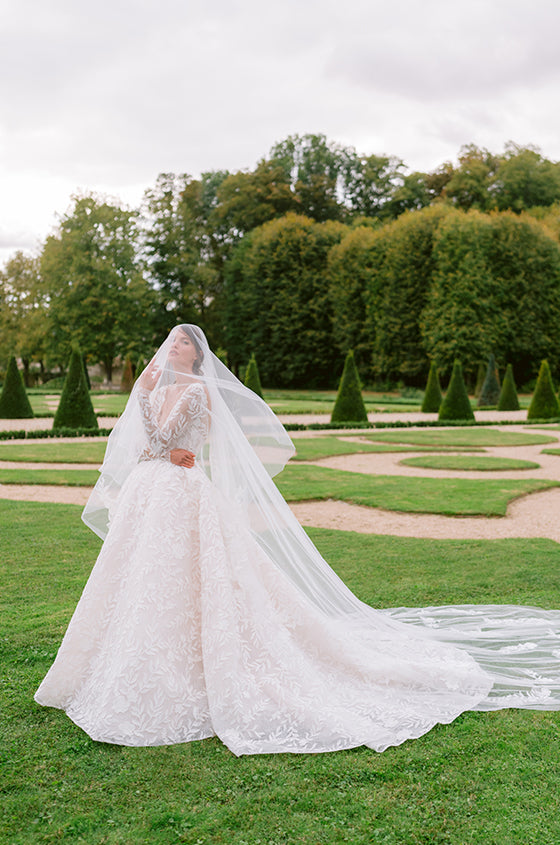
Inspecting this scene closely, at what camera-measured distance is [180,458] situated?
349 cm

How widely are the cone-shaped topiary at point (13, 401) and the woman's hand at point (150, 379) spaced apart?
18.0 meters

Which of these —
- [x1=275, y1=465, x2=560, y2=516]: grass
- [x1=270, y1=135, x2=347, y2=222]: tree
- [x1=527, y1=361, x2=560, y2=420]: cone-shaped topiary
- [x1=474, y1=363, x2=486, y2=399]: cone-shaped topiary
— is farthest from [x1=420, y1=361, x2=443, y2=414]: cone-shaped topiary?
[x1=270, y1=135, x2=347, y2=222]: tree

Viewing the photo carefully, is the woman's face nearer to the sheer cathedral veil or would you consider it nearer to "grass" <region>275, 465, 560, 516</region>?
the sheer cathedral veil

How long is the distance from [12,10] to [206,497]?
7.87 m

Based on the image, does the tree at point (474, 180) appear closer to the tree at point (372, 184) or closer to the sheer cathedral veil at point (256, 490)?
the tree at point (372, 184)

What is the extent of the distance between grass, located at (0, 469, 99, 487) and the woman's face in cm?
624

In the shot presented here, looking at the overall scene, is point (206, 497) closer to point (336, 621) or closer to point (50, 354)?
point (336, 621)

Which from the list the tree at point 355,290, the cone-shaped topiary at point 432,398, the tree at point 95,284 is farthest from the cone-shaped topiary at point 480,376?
the tree at point 95,284

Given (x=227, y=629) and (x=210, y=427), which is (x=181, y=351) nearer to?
(x=210, y=427)

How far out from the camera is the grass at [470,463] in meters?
11.4

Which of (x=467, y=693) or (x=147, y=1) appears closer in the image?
(x=467, y=693)

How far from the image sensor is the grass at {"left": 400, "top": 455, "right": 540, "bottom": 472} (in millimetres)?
11445

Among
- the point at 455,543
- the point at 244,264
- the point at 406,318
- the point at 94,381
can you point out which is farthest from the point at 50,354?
the point at 455,543

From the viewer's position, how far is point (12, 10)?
8531 mm
